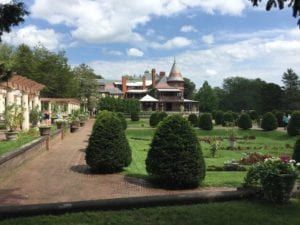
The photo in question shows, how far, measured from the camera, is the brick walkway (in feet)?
29.6

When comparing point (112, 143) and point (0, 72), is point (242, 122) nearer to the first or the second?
point (112, 143)

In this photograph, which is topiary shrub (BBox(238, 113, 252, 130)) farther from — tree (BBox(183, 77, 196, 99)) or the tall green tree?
tree (BBox(183, 77, 196, 99))

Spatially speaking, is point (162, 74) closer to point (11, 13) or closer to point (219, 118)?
point (219, 118)

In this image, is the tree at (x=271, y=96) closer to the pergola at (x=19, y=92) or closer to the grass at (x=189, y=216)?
the pergola at (x=19, y=92)

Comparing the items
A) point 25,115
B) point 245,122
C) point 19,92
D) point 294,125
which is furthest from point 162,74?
point 25,115

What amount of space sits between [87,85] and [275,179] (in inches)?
2839

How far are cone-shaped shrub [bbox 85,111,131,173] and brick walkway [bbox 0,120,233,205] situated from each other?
340 mm

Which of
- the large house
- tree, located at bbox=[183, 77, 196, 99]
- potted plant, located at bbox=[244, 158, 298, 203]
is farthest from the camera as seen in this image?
tree, located at bbox=[183, 77, 196, 99]

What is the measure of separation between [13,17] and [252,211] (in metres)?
4.70

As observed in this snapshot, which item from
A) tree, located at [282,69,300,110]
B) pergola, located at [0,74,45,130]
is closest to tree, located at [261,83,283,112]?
tree, located at [282,69,300,110]

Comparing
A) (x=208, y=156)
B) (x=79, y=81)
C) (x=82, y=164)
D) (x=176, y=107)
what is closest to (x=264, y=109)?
(x=176, y=107)

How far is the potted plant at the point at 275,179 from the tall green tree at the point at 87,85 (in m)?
70.6

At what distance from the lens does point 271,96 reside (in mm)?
80125

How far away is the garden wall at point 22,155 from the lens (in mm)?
11250
